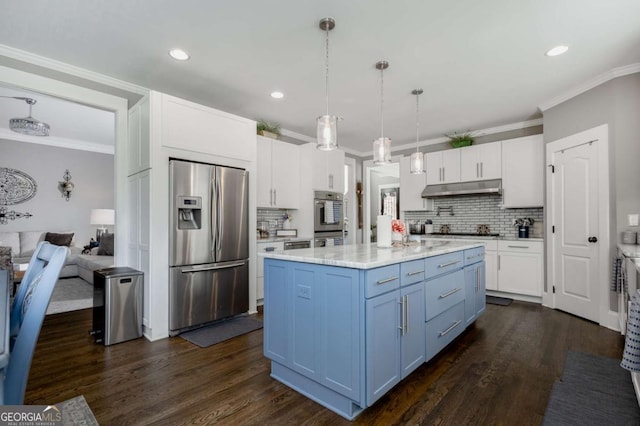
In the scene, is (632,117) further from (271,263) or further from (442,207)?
(271,263)

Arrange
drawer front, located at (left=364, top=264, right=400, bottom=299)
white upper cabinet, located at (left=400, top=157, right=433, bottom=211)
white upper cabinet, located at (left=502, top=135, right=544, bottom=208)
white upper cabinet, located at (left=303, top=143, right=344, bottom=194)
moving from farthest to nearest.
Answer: white upper cabinet, located at (left=400, top=157, right=433, bottom=211), white upper cabinet, located at (left=303, top=143, right=344, bottom=194), white upper cabinet, located at (left=502, top=135, right=544, bottom=208), drawer front, located at (left=364, top=264, right=400, bottom=299)

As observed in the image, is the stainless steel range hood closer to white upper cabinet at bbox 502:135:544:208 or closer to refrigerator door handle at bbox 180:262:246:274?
white upper cabinet at bbox 502:135:544:208

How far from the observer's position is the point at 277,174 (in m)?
4.75

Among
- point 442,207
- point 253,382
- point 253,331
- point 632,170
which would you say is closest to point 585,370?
point 632,170

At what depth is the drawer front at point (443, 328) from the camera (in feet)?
7.82

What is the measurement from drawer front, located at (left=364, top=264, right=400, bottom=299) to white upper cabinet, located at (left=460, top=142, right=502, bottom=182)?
3.70m

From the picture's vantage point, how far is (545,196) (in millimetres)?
4238

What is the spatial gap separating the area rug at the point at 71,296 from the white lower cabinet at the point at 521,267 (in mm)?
5629

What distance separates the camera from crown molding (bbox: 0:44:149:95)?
2865 mm

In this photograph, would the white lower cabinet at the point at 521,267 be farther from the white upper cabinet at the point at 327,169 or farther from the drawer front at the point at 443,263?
the white upper cabinet at the point at 327,169

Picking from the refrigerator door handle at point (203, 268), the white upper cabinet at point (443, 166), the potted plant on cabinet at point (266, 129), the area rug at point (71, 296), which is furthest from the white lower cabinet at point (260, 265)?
the white upper cabinet at point (443, 166)

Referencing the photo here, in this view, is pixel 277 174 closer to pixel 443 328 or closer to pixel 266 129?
pixel 266 129

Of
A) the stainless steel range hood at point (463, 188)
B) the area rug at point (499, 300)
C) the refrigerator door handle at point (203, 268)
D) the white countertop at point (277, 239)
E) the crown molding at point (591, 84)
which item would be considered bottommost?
the area rug at point (499, 300)

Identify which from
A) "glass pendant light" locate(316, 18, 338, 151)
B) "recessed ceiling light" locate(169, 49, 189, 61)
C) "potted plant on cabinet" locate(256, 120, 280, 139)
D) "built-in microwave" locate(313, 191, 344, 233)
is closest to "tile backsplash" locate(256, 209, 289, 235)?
"built-in microwave" locate(313, 191, 344, 233)
